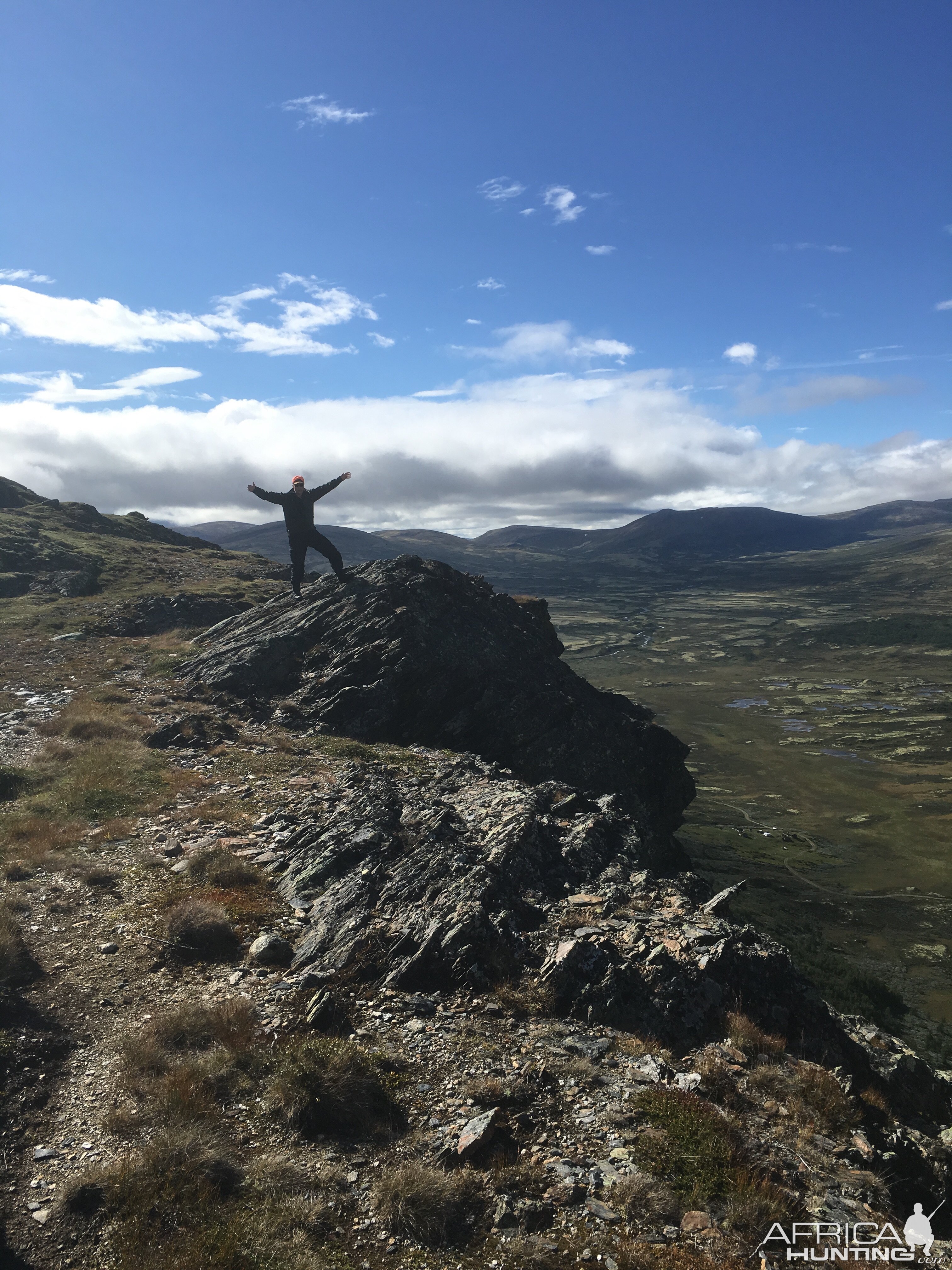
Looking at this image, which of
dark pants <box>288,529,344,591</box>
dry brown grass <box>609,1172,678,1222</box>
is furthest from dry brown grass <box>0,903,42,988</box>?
dark pants <box>288,529,344,591</box>

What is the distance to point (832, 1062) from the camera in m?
11.5

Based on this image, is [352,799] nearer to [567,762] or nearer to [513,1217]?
[513,1217]

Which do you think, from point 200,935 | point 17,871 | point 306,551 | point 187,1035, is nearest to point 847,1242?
point 187,1035

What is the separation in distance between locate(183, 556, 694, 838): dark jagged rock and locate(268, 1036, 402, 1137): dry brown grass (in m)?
20.2

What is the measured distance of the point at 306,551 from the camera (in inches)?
1298

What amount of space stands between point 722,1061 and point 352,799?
12.5 metres

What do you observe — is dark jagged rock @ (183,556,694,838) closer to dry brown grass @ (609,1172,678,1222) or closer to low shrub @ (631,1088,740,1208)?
low shrub @ (631,1088,740,1208)

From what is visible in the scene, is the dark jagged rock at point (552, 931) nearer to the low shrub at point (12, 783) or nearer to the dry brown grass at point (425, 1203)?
the dry brown grass at point (425, 1203)

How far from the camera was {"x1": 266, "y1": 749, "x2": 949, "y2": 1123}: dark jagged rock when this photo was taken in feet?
39.3

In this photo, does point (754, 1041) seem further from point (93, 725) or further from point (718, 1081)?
point (93, 725)

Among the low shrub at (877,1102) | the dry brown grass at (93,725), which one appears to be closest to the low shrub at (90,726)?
the dry brown grass at (93,725)

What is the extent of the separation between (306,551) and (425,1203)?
2865 centimetres

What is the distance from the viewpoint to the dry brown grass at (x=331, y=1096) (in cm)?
901

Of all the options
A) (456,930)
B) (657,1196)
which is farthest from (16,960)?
(657,1196)
